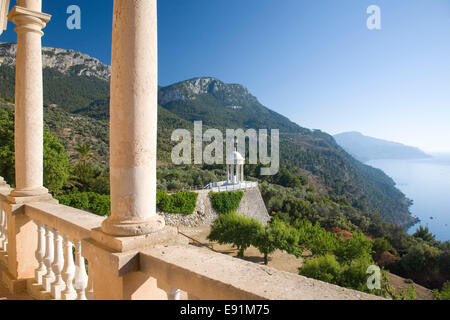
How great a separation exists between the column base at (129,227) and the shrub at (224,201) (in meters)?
36.3

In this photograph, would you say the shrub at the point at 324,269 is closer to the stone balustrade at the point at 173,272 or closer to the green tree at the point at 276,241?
the green tree at the point at 276,241

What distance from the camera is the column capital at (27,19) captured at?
4973mm

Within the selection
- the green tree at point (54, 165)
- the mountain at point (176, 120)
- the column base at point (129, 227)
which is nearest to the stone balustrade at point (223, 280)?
the column base at point (129, 227)

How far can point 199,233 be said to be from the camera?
3450cm

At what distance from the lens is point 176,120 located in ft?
313

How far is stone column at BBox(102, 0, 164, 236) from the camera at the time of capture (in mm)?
2848

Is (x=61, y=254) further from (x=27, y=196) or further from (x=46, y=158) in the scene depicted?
(x=46, y=158)

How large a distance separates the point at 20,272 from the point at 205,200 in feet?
111

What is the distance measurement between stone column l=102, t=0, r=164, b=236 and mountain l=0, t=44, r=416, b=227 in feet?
167

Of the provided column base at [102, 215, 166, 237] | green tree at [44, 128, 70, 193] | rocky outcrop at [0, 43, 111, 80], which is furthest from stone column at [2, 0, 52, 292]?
rocky outcrop at [0, 43, 111, 80]

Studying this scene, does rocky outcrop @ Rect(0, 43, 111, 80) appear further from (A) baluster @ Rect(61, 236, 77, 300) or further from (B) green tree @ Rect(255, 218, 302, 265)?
(A) baluster @ Rect(61, 236, 77, 300)

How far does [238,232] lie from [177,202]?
373 inches

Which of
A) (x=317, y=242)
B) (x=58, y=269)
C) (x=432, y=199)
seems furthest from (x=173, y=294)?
(x=432, y=199)
